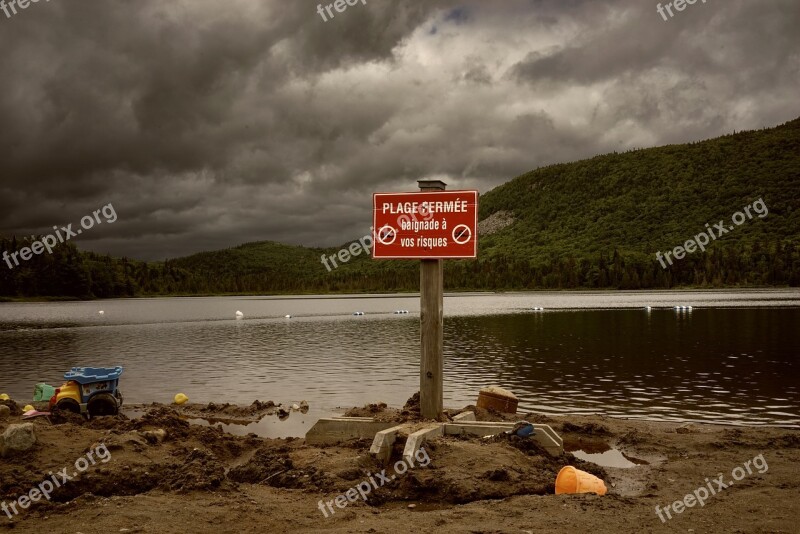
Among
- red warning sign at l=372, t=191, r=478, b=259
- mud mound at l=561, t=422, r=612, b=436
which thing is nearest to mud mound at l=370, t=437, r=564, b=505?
red warning sign at l=372, t=191, r=478, b=259

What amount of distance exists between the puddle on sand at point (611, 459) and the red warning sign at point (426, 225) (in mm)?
4255

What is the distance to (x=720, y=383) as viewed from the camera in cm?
2120

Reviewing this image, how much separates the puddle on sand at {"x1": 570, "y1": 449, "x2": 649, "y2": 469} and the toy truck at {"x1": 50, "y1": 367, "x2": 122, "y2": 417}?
1050 centimetres

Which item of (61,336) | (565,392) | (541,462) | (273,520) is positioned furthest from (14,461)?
(61,336)

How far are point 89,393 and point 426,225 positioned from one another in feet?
29.3

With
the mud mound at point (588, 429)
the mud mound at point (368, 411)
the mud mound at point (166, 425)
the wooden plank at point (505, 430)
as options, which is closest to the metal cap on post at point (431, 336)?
the wooden plank at point (505, 430)

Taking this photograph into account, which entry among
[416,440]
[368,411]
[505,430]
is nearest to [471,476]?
[416,440]

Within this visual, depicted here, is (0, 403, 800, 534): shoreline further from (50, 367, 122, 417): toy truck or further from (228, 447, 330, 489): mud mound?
(50, 367, 122, 417): toy truck

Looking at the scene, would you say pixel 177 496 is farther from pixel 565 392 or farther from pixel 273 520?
pixel 565 392

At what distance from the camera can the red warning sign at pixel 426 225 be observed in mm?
11773

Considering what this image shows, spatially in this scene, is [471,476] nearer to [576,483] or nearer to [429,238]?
[576,483]

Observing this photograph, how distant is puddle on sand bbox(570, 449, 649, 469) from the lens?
446 inches

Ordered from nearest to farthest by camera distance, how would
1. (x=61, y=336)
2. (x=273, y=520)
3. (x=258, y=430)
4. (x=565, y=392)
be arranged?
(x=273, y=520) → (x=258, y=430) → (x=565, y=392) → (x=61, y=336)

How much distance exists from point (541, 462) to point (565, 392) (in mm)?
10683
